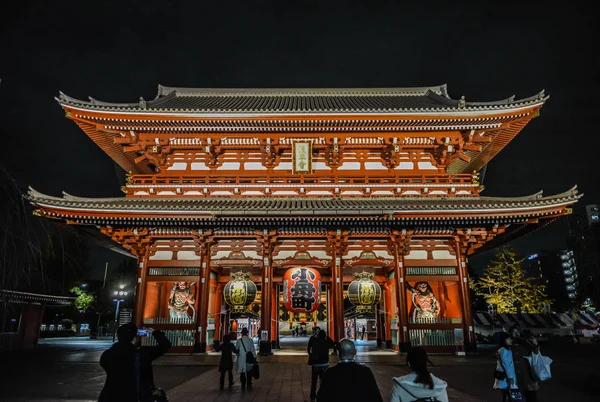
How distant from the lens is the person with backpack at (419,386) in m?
3.43

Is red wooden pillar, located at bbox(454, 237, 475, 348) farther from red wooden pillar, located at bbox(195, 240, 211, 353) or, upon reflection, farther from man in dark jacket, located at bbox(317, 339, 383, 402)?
man in dark jacket, located at bbox(317, 339, 383, 402)

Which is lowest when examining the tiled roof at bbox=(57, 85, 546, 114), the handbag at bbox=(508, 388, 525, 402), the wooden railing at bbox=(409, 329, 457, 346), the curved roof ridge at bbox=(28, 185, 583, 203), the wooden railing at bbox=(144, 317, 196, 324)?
the handbag at bbox=(508, 388, 525, 402)

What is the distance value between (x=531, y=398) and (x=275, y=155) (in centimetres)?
1507

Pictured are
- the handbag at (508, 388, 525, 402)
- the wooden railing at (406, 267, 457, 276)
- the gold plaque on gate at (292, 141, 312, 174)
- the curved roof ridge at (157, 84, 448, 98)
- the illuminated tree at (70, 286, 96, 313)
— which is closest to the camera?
the handbag at (508, 388, 525, 402)

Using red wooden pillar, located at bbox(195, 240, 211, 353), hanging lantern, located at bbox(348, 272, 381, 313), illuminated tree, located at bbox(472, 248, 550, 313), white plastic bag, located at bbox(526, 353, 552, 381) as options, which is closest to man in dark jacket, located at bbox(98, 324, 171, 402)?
white plastic bag, located at bbox(526, 353, 552, 381)

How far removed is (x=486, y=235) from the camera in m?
17.1

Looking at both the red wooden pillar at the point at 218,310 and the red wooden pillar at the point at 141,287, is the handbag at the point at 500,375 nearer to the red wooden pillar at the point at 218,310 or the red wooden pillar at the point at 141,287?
the red wooden pillar at the point at 141,287

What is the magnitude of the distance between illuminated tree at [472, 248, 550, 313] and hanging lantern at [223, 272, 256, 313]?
3073cm

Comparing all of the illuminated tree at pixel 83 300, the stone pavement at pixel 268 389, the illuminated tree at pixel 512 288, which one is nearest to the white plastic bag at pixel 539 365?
the stone pavement at pixel 268 389

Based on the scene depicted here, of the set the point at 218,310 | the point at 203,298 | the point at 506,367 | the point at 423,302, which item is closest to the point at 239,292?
the point at 203,298

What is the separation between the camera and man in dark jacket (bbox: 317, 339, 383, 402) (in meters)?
3.39

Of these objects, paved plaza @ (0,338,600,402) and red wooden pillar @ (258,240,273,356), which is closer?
paved plaza @ (0,338,600,402)

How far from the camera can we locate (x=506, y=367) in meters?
6.50

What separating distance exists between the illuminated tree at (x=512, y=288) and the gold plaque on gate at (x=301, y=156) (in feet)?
94.0
